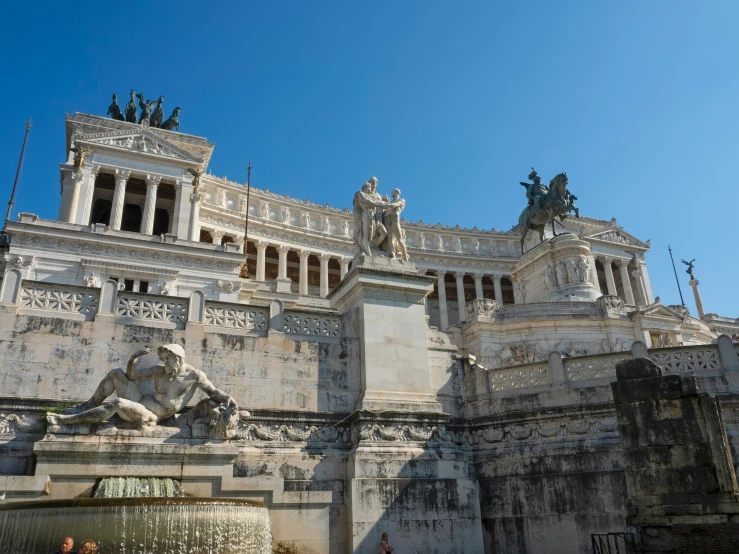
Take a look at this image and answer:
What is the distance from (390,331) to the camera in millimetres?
16062

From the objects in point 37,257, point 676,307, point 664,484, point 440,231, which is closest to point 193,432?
point 664,484

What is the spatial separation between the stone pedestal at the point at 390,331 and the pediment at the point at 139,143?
4806cm

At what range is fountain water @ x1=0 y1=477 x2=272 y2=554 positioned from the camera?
9.46 metres

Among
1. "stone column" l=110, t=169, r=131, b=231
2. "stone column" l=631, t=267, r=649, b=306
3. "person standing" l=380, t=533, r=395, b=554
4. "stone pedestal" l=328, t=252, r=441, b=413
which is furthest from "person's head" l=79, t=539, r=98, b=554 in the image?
"stone column" l=631, t=267, r=649, b=306

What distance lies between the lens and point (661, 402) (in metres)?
11.1

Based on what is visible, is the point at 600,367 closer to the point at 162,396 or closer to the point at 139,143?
the point at 162,396

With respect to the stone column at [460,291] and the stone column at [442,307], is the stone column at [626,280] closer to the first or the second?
the stone column at [460,291]

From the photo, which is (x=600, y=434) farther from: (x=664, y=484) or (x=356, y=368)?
(x=356, y=368)

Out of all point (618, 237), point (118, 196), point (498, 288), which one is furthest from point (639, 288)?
point (118, 196)

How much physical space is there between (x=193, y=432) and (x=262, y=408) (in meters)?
1.81

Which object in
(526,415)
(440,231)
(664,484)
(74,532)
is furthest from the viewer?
(440,231)

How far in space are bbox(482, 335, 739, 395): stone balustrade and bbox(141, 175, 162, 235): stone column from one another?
154ft

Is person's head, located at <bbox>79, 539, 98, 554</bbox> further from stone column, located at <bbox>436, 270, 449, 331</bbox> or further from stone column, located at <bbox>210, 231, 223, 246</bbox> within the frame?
stone column, located at <bbox>436, 270, 449, 331</bbox>

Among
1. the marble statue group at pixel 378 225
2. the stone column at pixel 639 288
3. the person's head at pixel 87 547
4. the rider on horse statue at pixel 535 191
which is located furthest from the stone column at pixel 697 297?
the person's head at pixel 87 547
